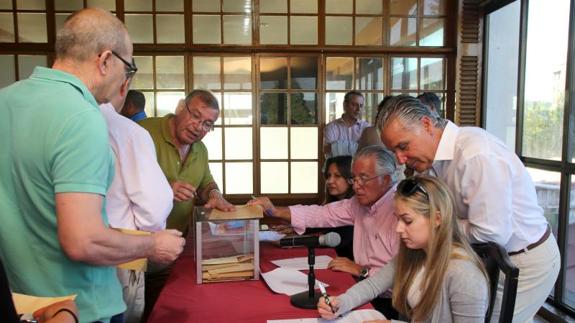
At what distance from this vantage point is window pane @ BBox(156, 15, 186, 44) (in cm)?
407

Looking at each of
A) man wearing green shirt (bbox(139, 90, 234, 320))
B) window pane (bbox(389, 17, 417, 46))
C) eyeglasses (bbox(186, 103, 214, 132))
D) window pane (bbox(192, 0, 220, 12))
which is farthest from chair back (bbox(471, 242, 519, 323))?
window pane (bbox(192, 0, 220, 12))

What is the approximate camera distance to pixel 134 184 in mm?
1356

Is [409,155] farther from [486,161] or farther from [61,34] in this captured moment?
[61,34]

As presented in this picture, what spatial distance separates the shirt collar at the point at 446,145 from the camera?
63.4 inches

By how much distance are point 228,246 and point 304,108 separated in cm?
264

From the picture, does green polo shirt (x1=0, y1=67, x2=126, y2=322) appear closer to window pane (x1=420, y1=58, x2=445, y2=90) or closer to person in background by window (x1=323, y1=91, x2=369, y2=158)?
person in background by window (x1=323, y1=91, x2=369, y2=158)

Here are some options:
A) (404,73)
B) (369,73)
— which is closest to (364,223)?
(369,73)

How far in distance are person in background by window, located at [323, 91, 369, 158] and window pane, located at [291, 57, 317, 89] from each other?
14.7 inches

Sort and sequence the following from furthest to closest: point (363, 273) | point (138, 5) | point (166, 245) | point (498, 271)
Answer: point (138, 5) → point (363, 273) → point (498, 271) → point (166, 245)

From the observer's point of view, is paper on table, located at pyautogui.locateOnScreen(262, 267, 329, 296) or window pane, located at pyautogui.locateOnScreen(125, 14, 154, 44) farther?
window pane, located at pyautogui.locateOnScreen(125, 14, 154, 44)

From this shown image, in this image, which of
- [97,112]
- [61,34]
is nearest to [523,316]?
[97,112]

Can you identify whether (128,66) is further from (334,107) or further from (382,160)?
(334,107)

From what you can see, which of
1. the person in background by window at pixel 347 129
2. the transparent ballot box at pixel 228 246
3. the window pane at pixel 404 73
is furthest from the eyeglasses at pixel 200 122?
the window pane at pixel 404 73

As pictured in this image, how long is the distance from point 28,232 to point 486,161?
52.2 inches
